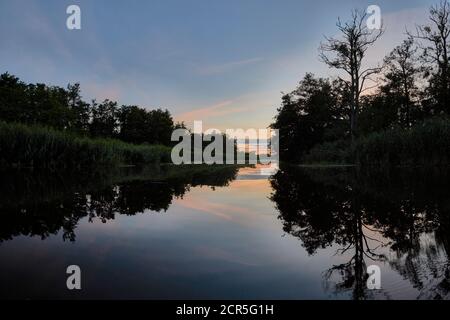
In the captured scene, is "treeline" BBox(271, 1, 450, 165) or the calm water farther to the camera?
"treeline" BBox(271, 1, 450, 165)

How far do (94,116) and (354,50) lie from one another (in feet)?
157

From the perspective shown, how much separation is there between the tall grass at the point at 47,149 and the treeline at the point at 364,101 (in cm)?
→ 1475

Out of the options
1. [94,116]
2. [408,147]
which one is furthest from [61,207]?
[94,116]

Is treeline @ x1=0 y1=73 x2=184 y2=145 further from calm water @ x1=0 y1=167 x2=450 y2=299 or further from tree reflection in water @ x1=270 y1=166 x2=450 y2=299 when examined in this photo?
tree reflection in water @ x1=270 y1=166 x2=450 y2=299

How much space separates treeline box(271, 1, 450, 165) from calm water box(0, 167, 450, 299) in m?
14.2

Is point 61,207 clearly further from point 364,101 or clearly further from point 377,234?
point 364,101

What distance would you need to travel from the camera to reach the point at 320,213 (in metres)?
4.35

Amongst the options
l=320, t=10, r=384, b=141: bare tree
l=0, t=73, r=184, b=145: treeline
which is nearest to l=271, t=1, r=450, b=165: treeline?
l=320, t=10, r=384, b=141: bare tree

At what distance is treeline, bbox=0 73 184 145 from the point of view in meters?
40.8

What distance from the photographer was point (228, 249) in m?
2.88

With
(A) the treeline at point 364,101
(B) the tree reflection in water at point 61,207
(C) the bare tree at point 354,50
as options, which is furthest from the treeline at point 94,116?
(B) the tree reflection in water at point 61,207

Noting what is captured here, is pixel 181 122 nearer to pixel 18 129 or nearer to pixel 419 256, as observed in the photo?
pixel 18 129

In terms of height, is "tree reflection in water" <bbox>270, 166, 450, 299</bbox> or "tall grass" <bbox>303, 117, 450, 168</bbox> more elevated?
"tall grass" <bbox>303, 117, 450, 168</bbox>

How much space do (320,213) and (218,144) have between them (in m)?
64.1
